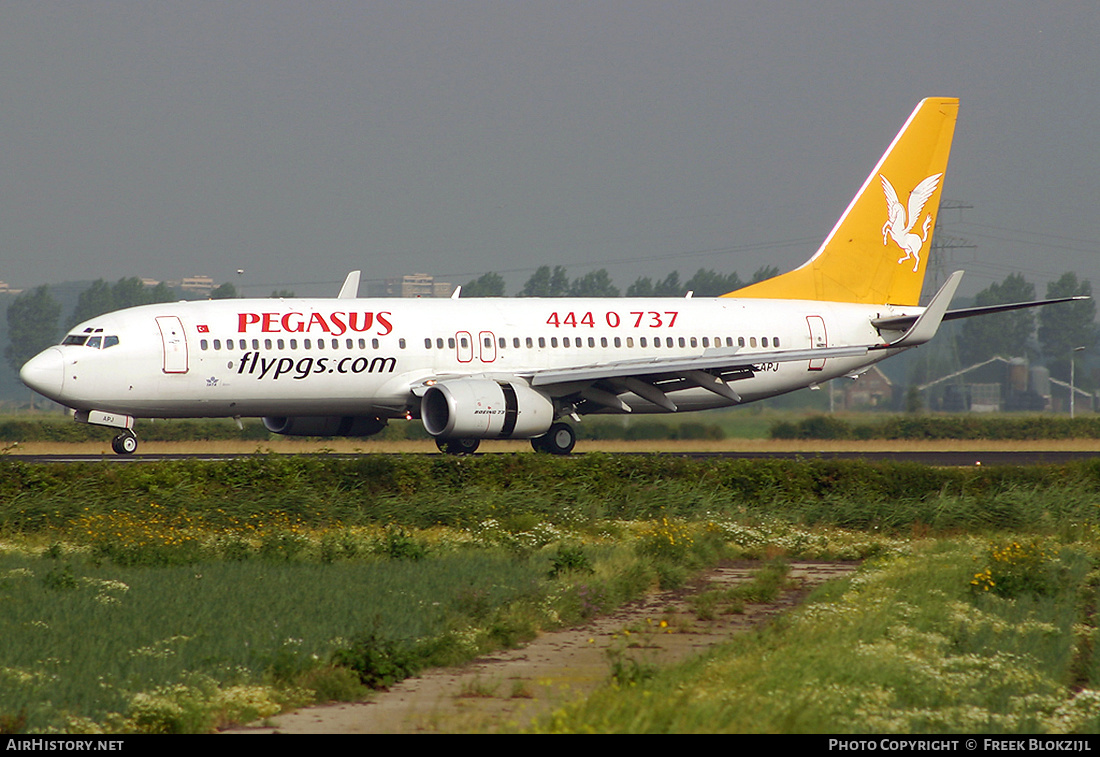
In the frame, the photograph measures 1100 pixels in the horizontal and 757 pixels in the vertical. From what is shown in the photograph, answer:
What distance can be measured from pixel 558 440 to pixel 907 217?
14600mm

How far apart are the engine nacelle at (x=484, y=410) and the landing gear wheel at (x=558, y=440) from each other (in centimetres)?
161

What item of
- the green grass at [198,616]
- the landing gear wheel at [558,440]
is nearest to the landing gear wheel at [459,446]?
the landing gear wheel at [558,440]

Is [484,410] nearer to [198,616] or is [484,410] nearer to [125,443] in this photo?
[125,443]

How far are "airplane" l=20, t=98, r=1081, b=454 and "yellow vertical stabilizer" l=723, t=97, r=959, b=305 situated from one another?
51mm

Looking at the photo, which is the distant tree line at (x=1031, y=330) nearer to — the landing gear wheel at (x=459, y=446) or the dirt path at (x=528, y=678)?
the landing gear wheel at (x=459, y=446)

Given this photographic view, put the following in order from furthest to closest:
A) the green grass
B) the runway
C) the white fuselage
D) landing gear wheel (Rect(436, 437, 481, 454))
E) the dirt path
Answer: the runway
landing gear wheel (Rect(436, 437, 481, 454))
the white fuselage
the green grass
the dirt path

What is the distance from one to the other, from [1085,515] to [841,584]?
310 inches

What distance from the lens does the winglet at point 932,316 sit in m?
29.8

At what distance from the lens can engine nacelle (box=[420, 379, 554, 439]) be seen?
1158 inches

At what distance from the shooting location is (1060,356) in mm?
100688

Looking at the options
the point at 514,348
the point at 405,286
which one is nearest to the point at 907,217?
the point at 514,348

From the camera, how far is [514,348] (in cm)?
3312

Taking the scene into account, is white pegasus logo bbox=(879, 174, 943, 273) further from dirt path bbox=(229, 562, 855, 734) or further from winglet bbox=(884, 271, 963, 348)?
dirt path bbox=(229, 562, 855, 734)

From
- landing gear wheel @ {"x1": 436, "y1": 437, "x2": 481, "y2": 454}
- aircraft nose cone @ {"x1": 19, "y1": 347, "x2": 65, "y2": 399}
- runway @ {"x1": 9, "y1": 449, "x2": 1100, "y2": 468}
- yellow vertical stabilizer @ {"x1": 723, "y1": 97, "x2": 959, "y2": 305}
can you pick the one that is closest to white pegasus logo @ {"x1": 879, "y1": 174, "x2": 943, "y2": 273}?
yellow vertical stabilizer @ {"x1": 723, "y1": 97, "x2": 959, "y2": 305}
